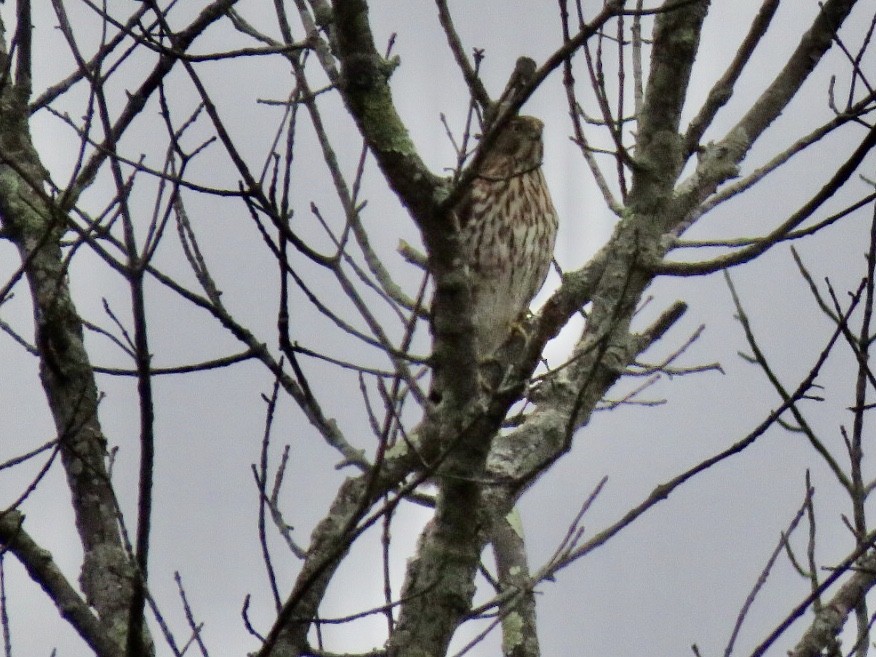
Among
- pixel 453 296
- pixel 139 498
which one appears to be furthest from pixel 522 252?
pixel 139 498

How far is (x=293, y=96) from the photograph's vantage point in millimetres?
3420

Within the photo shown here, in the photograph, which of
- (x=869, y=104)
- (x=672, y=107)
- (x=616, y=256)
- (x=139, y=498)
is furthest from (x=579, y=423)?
(x=139, y=498)

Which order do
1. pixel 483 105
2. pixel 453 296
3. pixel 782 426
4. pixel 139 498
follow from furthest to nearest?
pixel 483 105 < pixel 782 426 < pixel 453 296 < pixel 139 498

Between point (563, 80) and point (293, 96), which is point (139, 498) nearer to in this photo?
point (293, 96)

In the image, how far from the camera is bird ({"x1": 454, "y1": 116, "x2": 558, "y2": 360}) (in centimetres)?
611

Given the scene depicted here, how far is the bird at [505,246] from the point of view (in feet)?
20.1

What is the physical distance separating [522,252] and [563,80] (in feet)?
6.91

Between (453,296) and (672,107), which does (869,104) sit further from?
(453,296)

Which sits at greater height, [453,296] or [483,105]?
[483,105]

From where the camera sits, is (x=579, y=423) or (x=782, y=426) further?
(x=579, y=423)

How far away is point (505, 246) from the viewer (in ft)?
20.6

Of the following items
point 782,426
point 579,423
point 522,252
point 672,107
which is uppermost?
point 522,252

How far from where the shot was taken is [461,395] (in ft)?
10.1

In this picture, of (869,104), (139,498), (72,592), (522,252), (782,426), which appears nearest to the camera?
(139,498)
